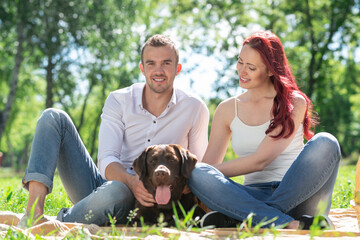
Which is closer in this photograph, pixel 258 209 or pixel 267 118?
pixel 258 209

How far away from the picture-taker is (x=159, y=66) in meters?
4.52

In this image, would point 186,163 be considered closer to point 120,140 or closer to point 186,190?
point 186,190

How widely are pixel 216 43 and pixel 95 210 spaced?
19.6 m

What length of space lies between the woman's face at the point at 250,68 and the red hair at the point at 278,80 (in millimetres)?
40

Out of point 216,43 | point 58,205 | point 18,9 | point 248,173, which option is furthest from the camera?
point 216,43

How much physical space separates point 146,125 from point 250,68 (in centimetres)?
117

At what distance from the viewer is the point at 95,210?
3846 millimetres

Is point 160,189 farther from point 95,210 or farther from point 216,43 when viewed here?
point 216,43

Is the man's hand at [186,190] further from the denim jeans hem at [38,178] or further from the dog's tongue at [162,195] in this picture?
the denim jeans hem at [38,178]

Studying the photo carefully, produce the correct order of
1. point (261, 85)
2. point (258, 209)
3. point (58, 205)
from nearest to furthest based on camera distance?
1. point (258, 209)
2. point (261, 85)
3. point (58, 205)

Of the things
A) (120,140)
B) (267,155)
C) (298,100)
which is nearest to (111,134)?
(120,140)

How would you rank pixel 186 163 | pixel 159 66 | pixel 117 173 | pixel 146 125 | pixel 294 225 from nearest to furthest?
pixel 294 225 < pixel 186 163 < pixel 117 173 < pixel 159 66 < pixel 146 125

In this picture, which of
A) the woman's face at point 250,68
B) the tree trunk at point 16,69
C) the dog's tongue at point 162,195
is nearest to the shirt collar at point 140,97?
the woman's face at point 250,68

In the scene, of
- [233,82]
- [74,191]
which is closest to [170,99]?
[74,191]
